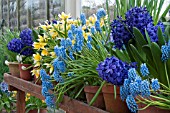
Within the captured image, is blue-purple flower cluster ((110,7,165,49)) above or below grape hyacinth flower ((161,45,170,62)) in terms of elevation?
above

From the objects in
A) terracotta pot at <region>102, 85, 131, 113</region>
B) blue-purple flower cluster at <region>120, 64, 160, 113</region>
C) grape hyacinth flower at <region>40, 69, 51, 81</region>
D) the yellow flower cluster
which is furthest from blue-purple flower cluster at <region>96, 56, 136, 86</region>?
the yellow flower cluster

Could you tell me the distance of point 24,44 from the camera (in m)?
1.61

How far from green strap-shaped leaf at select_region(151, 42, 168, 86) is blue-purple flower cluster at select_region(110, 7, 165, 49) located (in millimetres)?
63

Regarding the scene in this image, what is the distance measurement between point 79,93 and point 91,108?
0.35 ft

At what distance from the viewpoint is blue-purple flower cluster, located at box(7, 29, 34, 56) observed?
1.58 meters

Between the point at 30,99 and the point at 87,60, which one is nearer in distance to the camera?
the point at 87,60

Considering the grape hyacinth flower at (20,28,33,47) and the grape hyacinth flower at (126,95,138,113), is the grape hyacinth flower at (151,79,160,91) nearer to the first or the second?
the grape hyacinth flower at (126,95,138,113)

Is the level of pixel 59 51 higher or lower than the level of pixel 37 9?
lower

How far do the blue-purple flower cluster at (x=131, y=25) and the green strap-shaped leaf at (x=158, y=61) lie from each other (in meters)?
0.06

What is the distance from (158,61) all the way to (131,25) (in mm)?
126

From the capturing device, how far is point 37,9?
310 cm

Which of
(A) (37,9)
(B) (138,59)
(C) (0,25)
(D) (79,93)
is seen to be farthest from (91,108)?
(C) (0,25)

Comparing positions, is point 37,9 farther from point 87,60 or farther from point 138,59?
point 138,59

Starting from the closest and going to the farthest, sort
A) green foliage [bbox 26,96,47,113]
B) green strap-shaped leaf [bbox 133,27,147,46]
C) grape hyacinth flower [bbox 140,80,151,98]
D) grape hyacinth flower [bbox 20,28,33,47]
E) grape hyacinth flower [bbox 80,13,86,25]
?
1. grape hyacinth flower [bbox 140,80,151,98]
2. green strap-shaped leaf [bbox 133,27,147,46]
3. grape hyacinth flower [bbox 80,13,86,25]
4. grape hyacinth flower [bbox 20,28,33,47]
5. green foliage [bbox 26,96,47,113]
